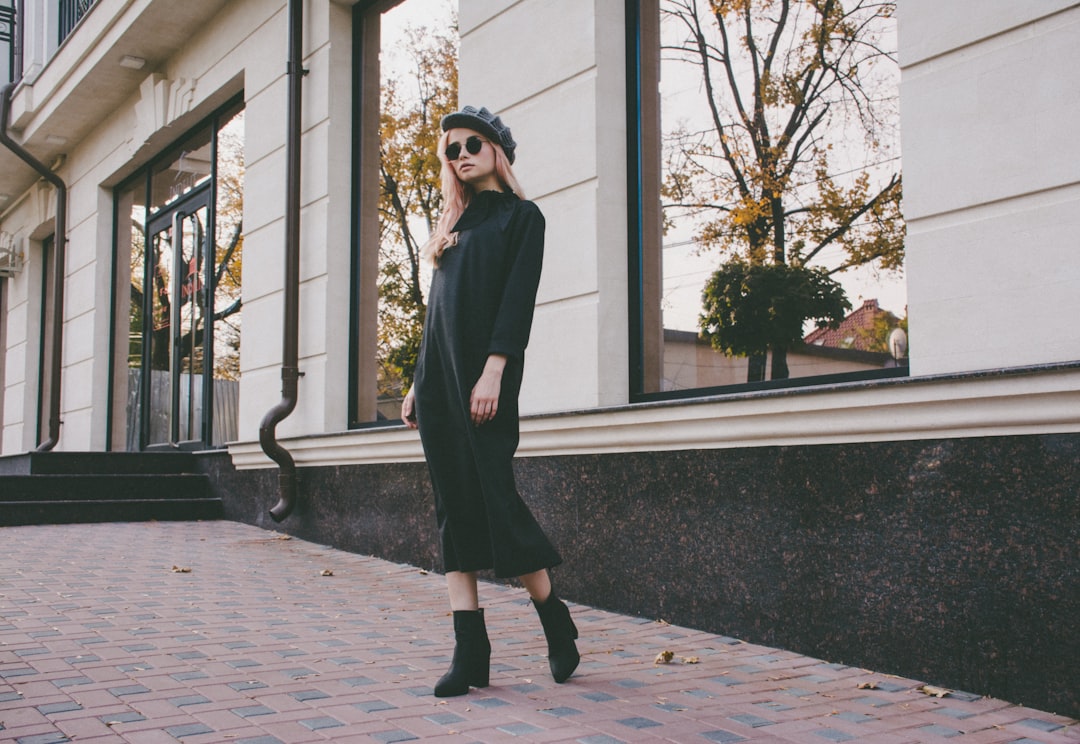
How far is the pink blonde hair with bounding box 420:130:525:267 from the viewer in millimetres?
3533

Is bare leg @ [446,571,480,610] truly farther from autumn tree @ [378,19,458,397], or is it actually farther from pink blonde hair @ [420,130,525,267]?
autumn tree @ [378,19,458,397]

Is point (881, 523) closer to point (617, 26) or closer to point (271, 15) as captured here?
point (617, 26)

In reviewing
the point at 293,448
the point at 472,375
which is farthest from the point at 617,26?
the point at 293,448

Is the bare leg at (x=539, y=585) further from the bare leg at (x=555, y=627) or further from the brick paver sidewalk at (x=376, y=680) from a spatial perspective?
the brick paver sidewalk at (x=376, y=680)

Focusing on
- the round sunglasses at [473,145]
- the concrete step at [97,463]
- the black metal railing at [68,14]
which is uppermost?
the black metal railing at [68,14]

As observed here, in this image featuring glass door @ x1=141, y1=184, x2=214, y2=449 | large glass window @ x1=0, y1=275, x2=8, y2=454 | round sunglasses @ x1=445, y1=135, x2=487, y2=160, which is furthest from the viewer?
large glass window @ x1=0, y1=275, x2=8, y2=454

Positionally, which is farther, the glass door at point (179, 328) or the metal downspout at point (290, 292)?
the glass door at point (179, 328)

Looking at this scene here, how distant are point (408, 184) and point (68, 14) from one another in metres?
7.89

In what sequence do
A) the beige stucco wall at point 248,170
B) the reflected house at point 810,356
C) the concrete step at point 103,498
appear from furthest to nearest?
the concrete step at point 103,498 < the beige stucco wall at point 248,170 < the reflected house at point 810,356

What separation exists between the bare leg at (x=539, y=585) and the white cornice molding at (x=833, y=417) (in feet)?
4.06

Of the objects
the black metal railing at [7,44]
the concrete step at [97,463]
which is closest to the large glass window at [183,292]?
the concrete step at [97,463]

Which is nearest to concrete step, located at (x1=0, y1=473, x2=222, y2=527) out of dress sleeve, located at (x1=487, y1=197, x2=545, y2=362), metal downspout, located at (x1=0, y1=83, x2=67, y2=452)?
metal downspout, located at (x1=0, y1=83, x2=67, y2=452)

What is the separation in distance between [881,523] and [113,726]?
2586 millimetres

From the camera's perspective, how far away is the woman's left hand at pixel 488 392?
3.25 metres
